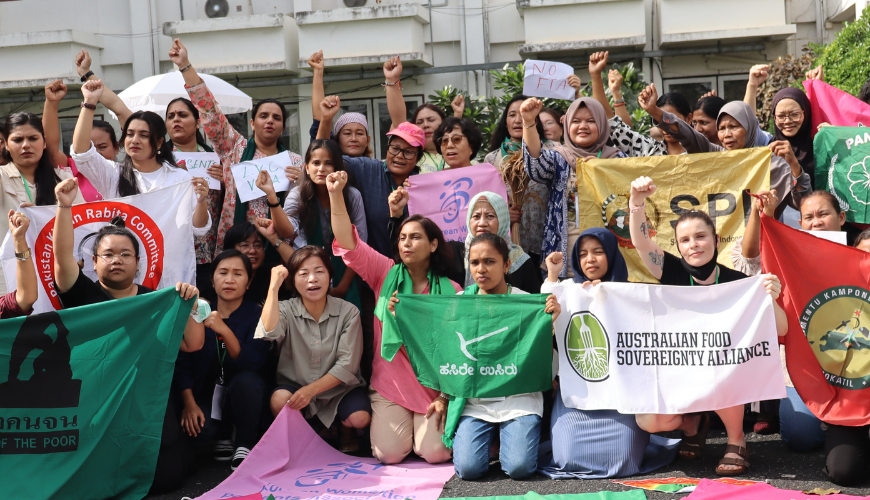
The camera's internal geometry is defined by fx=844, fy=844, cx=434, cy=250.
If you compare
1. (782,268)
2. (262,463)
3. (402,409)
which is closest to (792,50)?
(782,268)

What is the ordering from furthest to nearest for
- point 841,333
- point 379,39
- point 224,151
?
point 379,39 → point 224,151 → point 841,333

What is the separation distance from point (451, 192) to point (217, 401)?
234 cm

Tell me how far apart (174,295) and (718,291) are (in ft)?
10.8

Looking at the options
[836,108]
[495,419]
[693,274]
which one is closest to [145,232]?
[495,419]

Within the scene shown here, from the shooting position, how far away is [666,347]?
16.8 ft

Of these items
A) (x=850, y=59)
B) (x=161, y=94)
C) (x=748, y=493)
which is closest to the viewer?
(x=748, y=493)

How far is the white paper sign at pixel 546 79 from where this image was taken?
7.11m

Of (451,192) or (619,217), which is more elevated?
(451,192)

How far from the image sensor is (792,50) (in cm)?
1398

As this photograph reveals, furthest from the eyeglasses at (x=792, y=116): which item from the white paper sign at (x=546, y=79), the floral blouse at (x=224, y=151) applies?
the floral blouse at (x=224, y=151)

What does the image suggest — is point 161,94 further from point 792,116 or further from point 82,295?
point 792,116

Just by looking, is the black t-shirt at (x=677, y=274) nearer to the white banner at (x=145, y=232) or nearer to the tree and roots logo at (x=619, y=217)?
the tree and roots logo at (x=619, y=217)

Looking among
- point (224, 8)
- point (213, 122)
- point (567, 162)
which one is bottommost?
point (567, 162)

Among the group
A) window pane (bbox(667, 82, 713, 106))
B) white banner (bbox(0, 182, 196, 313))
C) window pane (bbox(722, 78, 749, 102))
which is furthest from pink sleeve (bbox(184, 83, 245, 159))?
window pane (bbox(722, 78, 749, 102))
